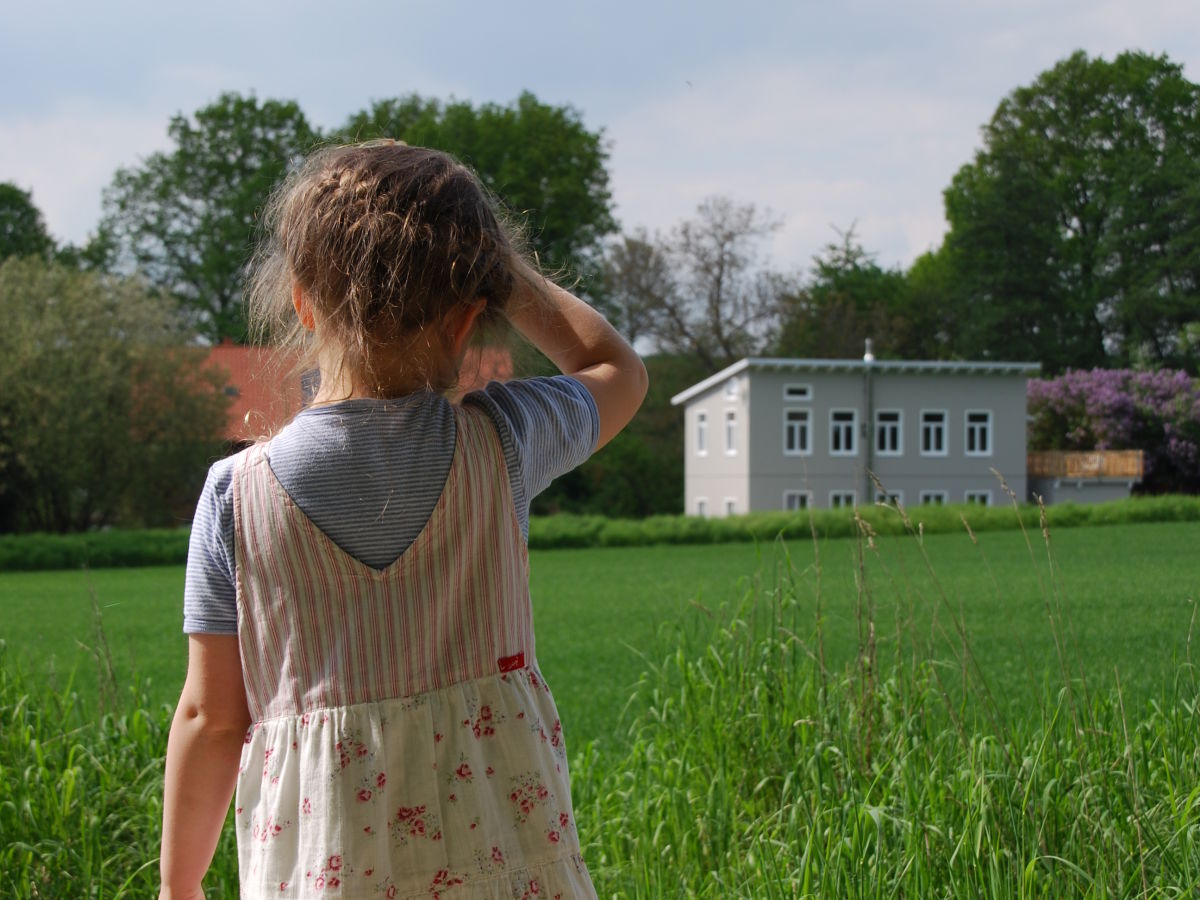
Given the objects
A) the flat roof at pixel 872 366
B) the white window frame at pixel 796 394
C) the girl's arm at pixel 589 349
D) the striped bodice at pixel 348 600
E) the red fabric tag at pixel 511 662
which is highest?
the flat roof at pixel 872 366

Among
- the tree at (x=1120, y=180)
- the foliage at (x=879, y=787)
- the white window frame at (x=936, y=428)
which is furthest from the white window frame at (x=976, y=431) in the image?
the foliage at (x=879, y=787)

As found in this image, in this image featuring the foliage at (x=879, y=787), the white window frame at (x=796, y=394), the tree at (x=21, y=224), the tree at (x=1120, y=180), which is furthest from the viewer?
the tree at (x=21, y=224)

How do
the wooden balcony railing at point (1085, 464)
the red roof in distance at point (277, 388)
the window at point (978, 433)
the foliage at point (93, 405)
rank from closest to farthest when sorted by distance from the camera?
the red roof in distance at point (277, 388)
the wooden balcony railing at point (1085, 464)
the foliage at point (93, 405)
the window at point (978, 433)

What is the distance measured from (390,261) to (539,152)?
41.9 meters

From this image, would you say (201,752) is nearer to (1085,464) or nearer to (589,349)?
(589,349)

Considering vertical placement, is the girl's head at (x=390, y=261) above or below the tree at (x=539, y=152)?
below

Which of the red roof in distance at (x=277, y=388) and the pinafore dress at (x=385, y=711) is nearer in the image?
the pinafore dress at (x=385, y=711)

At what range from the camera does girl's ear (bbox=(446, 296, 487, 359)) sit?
4.50ft

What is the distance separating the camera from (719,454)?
127 ft

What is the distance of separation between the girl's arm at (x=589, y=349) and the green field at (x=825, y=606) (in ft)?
5.39

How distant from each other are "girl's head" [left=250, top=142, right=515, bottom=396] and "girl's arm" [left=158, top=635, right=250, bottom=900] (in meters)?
0.34

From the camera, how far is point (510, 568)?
1380mm

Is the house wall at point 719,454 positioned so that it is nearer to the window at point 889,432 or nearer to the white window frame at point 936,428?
the window at point 889,432

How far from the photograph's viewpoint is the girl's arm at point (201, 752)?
4.45ft
